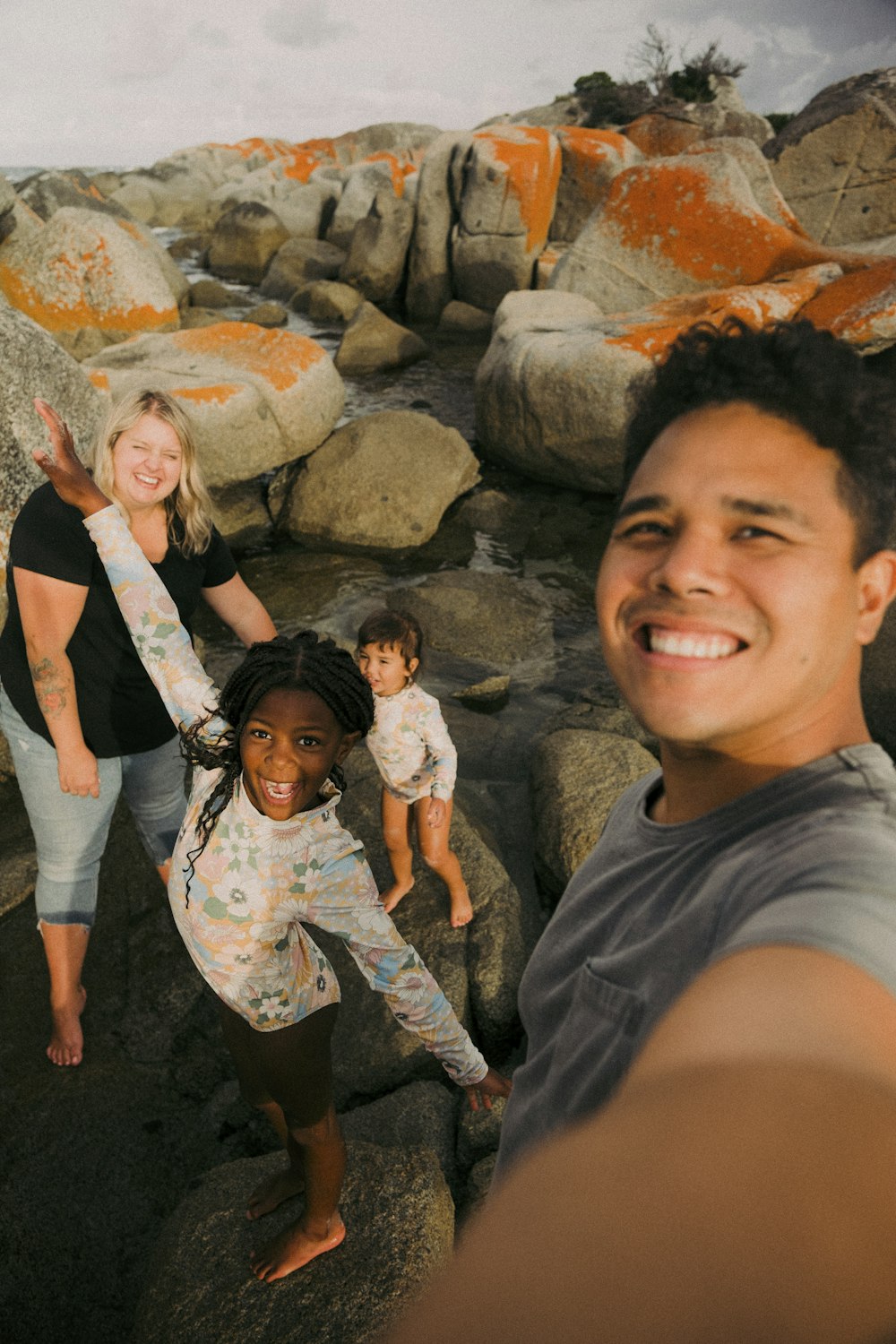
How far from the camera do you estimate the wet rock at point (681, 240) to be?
384 inches

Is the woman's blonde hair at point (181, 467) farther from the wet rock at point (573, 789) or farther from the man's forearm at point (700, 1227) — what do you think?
the man's forearm at point (700, 1227)

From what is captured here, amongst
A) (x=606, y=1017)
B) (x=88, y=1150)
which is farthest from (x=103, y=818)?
(x=606, y=1017)

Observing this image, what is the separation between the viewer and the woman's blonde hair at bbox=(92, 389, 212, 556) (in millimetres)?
2592

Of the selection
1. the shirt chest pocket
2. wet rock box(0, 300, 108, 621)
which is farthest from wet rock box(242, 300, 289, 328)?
the shirt chest pocket

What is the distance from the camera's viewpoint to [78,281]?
952cm

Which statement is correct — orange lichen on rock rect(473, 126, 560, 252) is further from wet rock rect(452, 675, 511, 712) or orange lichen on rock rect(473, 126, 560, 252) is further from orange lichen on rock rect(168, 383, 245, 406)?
wet rock rect(452, 675, 511, 712)

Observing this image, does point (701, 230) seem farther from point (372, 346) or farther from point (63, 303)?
point (63, 303)

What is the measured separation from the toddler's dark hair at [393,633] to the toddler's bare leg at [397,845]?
64 cm

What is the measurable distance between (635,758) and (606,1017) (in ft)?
11.0

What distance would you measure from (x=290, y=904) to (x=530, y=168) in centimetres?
1575

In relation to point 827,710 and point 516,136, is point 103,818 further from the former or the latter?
point 516,136

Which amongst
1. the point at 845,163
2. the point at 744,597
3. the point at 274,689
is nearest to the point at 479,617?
the point at 274,689

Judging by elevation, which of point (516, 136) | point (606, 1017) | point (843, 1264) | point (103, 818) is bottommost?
point (103, 818)

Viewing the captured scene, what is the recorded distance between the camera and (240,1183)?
236 cm
